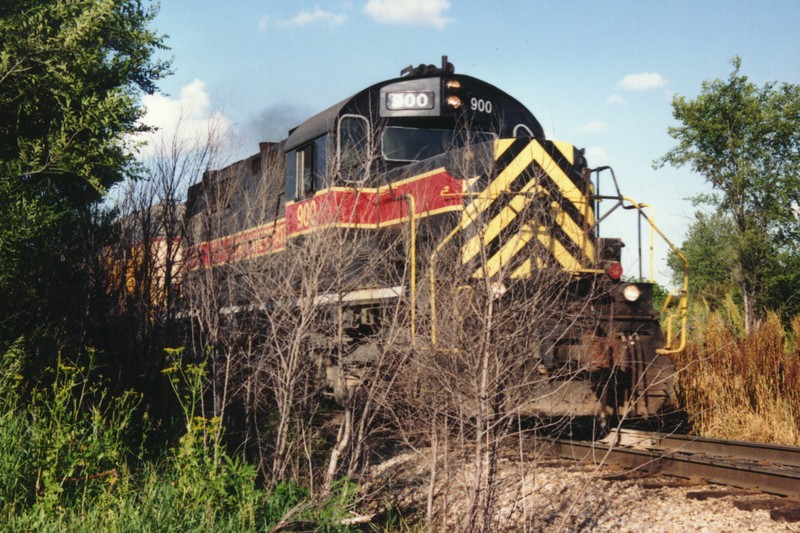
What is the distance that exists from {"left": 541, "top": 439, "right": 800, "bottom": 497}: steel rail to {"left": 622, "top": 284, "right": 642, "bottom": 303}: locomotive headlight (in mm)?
1373

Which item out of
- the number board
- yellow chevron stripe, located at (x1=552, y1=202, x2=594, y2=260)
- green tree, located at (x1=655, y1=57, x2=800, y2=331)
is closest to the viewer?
yellow chevron stripe, located at (x1=552, y1=202, x2=594, y2=260)

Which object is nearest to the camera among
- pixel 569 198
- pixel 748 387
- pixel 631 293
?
pixel 631 293

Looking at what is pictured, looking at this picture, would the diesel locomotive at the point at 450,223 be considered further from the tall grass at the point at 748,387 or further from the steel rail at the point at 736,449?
the tall grass at the point at 748,387

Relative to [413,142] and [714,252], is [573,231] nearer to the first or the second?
[413,142]

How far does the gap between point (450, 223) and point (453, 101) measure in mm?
1689

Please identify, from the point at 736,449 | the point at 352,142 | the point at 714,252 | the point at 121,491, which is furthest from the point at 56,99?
the point at 714,252

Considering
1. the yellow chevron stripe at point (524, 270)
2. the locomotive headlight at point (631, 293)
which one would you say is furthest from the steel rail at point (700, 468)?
the locomotive headlight at point (631, 293)

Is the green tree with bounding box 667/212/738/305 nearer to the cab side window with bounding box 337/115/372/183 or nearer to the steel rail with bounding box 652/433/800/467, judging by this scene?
the steel rail with bounding box 652/433/800/467

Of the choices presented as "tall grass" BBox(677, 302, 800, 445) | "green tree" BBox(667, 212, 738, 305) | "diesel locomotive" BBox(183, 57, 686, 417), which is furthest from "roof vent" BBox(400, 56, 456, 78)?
"green tree" BBox(667, 212, 738, 305)

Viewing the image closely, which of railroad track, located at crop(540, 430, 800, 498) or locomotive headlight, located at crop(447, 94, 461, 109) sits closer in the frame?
railroad track, located at crop(540, 430, 800, 498)

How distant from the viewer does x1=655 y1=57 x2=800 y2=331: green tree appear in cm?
2111

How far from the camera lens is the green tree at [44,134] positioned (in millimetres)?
6066

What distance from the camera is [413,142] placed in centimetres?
845

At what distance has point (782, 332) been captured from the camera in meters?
8.79
